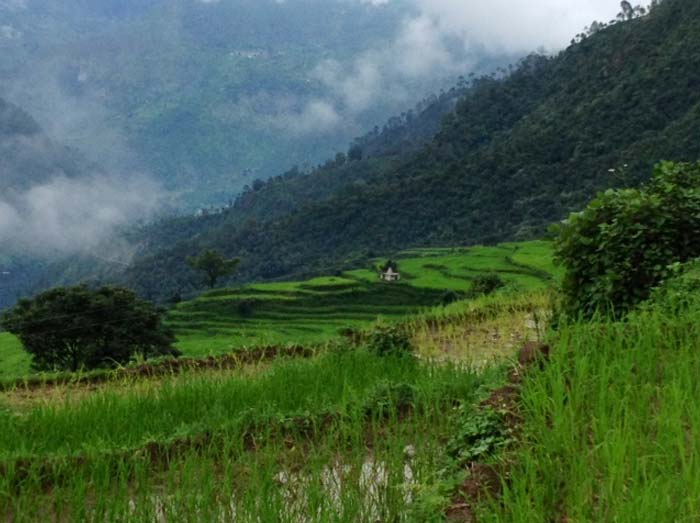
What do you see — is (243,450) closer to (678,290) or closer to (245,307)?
(678,290)

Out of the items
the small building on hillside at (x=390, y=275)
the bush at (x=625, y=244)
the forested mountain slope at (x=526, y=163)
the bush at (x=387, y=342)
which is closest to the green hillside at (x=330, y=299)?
the small building on hillside at (x=390, y=275)

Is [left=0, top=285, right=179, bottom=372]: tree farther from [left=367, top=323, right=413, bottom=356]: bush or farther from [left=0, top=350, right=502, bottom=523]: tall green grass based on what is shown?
[left=0, top=350, right=502, bottom=523]: tall green grass

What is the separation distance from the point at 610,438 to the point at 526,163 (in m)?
95.0

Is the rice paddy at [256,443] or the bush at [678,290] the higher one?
the bush at [678,290]

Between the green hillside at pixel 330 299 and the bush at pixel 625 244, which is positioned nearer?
the bush at pixel 625 244

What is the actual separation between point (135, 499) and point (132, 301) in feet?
100

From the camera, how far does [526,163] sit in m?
95.9

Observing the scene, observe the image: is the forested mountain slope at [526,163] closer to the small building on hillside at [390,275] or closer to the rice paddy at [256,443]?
the small building on hillside at [390,275]

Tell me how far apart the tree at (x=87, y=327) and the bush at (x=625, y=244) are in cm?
2502

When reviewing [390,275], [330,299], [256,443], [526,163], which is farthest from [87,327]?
[526,163]

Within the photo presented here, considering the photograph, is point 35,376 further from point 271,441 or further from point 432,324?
point 271,441

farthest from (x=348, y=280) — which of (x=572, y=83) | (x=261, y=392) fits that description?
(x=572, y=83)

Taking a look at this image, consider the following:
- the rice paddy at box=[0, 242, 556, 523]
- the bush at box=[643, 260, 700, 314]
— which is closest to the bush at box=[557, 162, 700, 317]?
the bush at box=[643, 260, 700, 314]

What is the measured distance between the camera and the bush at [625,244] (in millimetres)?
9086
